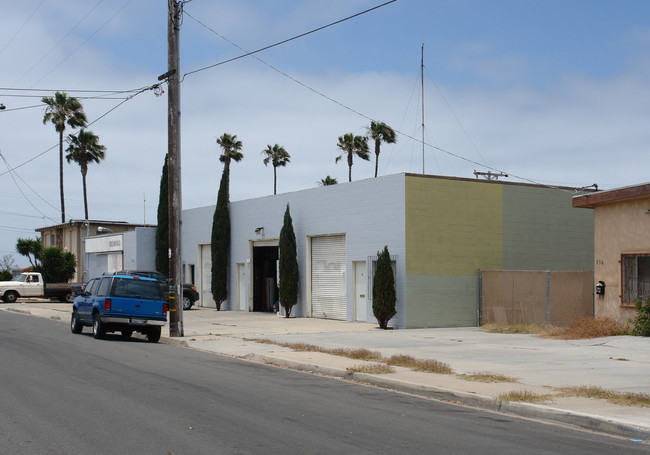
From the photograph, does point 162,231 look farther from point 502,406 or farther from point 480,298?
point 502,406

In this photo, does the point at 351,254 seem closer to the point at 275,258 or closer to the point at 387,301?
the point at 387,301

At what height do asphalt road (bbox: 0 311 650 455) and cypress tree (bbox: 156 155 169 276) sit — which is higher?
cypress tree (bbox: 156 155 169 276)

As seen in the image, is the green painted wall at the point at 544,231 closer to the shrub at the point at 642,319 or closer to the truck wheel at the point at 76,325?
the shrub at the point at 642,319

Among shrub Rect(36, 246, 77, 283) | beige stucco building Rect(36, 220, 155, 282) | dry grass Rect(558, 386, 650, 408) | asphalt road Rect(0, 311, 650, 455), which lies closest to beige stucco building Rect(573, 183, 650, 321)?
dry grass Rect(558, 386, 650, 408)

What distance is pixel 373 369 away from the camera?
1388cm

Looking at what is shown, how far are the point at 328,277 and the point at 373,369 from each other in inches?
629

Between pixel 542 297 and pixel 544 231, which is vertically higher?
pixel 544 231

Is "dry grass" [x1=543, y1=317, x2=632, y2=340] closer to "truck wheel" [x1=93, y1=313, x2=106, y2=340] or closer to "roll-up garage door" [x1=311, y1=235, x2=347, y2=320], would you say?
"roll-up garage door" [x1=311, y1=235, x2=347, y2=320]

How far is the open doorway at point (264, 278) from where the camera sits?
36.1 m

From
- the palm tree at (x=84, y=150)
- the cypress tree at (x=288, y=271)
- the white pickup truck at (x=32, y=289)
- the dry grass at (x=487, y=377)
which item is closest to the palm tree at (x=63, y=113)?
the palm tree at (x=84, y=150)

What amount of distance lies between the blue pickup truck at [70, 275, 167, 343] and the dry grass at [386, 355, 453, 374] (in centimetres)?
Result: 819

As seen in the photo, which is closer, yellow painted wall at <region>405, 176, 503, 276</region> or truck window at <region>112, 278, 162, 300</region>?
truck window at <region>112, 278, 162, 300</region>

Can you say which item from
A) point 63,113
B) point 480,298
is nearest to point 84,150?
point 63,113

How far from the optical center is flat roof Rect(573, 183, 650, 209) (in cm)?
2012
